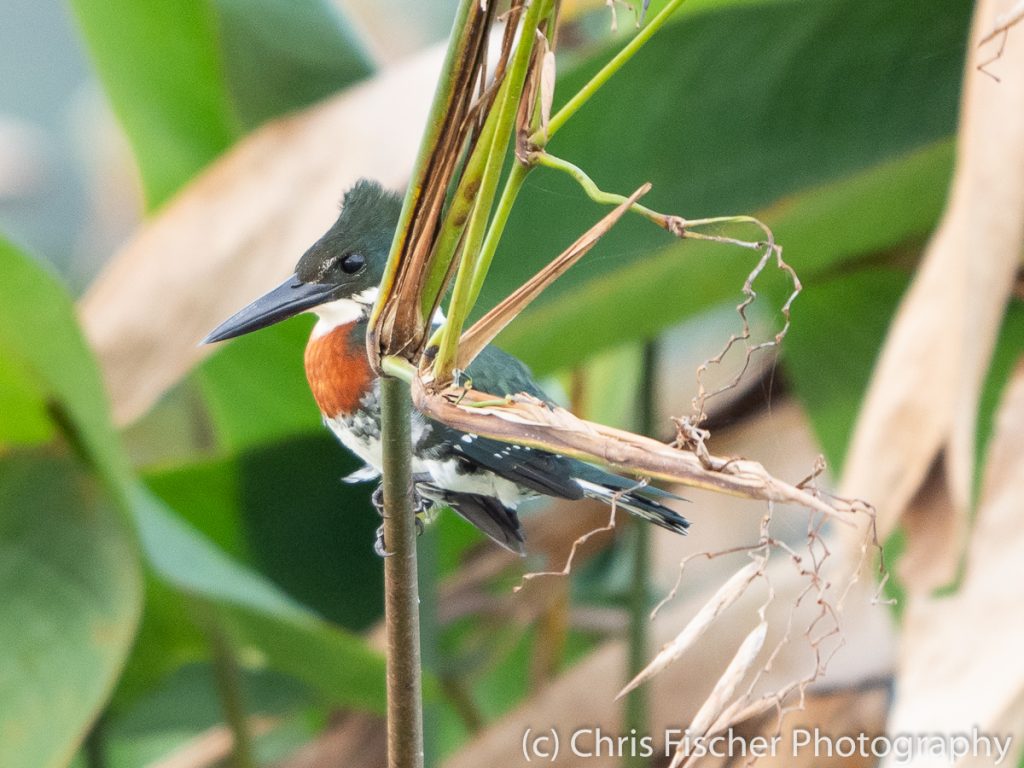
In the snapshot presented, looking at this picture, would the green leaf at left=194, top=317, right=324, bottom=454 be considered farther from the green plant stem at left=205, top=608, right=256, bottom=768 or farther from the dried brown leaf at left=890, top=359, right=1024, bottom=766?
the dried brown leaf at left=890, top=359, right=1024, bottom=766

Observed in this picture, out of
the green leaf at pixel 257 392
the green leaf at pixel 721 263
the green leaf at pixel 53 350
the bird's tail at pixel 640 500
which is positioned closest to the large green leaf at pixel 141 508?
the green leaf at pixel 53 350

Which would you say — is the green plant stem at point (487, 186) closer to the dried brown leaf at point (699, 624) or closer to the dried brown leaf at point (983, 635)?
the dried brown leaf at point (699, 624)

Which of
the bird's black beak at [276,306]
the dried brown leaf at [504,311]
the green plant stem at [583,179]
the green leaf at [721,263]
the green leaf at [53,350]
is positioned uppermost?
the green leaf at [721,263]

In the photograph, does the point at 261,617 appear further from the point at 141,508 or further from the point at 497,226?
the point at 497,226

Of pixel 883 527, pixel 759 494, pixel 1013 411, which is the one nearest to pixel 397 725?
pixel 759 494

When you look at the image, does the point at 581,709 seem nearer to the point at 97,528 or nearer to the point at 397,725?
the point at 97,528

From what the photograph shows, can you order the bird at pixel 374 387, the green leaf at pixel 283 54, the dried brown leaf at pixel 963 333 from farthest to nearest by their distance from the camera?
the green leaf at pixel 283 54
the dried brown leaf at pixel 963 333
the bird at pixel 374 387

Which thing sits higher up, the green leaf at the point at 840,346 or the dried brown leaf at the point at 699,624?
the green leaf at the point at 840,346

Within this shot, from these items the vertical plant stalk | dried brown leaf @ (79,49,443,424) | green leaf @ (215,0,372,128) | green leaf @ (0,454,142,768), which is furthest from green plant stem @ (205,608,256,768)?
green leaf @ (215,0,372,128)
